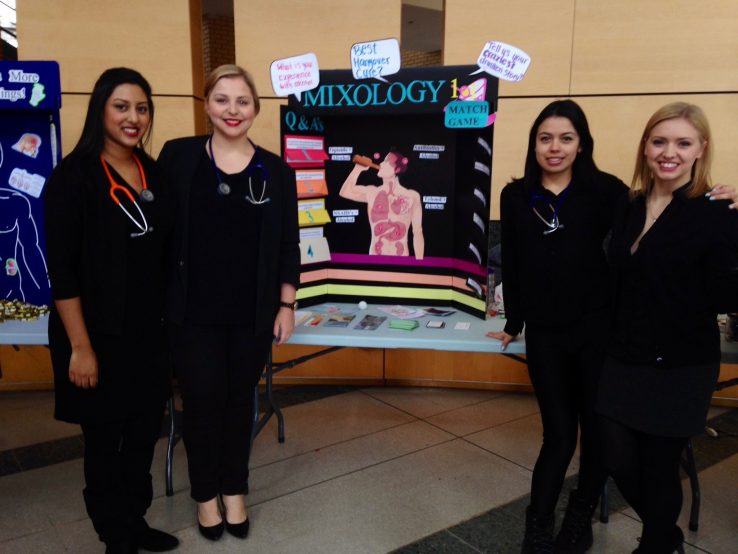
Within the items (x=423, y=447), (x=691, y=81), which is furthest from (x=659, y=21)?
(x=423, y=447)

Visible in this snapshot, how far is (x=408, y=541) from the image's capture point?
2.16 meters

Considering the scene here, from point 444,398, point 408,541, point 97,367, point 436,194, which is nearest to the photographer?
point 97,367

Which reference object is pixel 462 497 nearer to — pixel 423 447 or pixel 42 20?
pixel 423 447

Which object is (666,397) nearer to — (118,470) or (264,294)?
(264,294)

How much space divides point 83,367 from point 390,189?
166 cm

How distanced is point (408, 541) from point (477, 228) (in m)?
1.33

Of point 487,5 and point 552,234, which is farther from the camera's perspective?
point 487,5

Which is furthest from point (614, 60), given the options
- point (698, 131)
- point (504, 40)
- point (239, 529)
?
point (239, 529)

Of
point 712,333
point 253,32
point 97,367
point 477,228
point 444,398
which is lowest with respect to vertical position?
point 444,398

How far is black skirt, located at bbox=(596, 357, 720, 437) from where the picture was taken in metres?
1.60

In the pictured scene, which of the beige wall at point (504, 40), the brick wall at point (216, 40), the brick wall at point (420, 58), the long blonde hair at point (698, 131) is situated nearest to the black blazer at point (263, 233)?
the long blonde hair at point (698, 131)

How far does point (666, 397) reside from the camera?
1.61m

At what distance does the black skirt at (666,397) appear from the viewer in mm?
1601

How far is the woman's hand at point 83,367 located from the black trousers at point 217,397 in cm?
31
